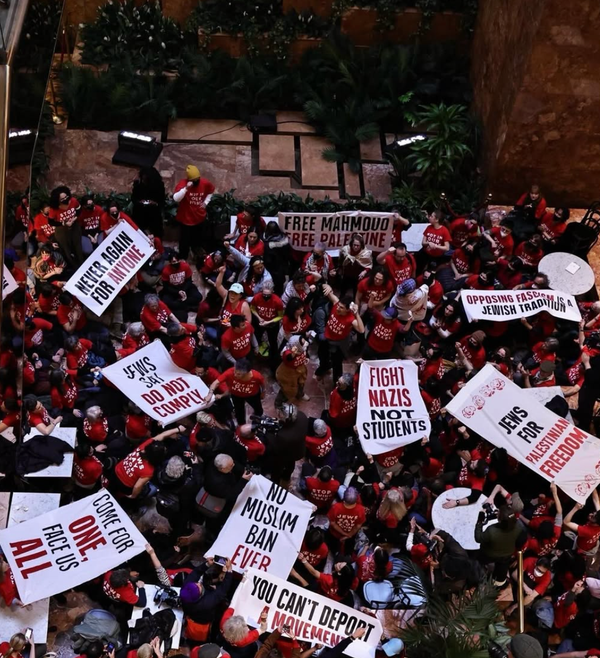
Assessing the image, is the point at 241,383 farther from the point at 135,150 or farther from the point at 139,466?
the point at 135,150

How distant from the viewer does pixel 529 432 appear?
9.85 m

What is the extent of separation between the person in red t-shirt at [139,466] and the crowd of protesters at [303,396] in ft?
0.08

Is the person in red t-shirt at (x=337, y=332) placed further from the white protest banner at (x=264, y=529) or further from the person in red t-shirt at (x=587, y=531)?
the person in red t-shirt at (x=587, y=531)

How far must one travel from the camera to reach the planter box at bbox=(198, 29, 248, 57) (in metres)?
15.2

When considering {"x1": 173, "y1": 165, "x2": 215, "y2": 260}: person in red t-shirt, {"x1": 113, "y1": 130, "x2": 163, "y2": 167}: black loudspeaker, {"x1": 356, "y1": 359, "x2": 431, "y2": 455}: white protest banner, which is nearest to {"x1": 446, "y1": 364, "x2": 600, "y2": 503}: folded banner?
{"x1": 356, "y1": 359, "x2": 431, "y2": 455}: white protest banner

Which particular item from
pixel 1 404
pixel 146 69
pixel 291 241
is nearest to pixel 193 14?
pixel 146 69

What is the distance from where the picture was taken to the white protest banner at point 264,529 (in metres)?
8.72

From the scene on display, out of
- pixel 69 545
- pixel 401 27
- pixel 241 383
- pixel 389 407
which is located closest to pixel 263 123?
pixel 401 27

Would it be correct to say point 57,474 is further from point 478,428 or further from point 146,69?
point 146,69

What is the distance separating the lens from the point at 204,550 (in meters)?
9.57

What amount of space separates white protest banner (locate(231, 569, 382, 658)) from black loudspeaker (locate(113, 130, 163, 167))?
801 centimetres

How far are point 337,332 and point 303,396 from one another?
1.05 meters

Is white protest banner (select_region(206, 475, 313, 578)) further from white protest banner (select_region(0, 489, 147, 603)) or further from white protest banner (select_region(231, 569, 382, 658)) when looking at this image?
white protest banner (select_region(0, 489, 147, 603))

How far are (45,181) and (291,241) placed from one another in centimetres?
438
